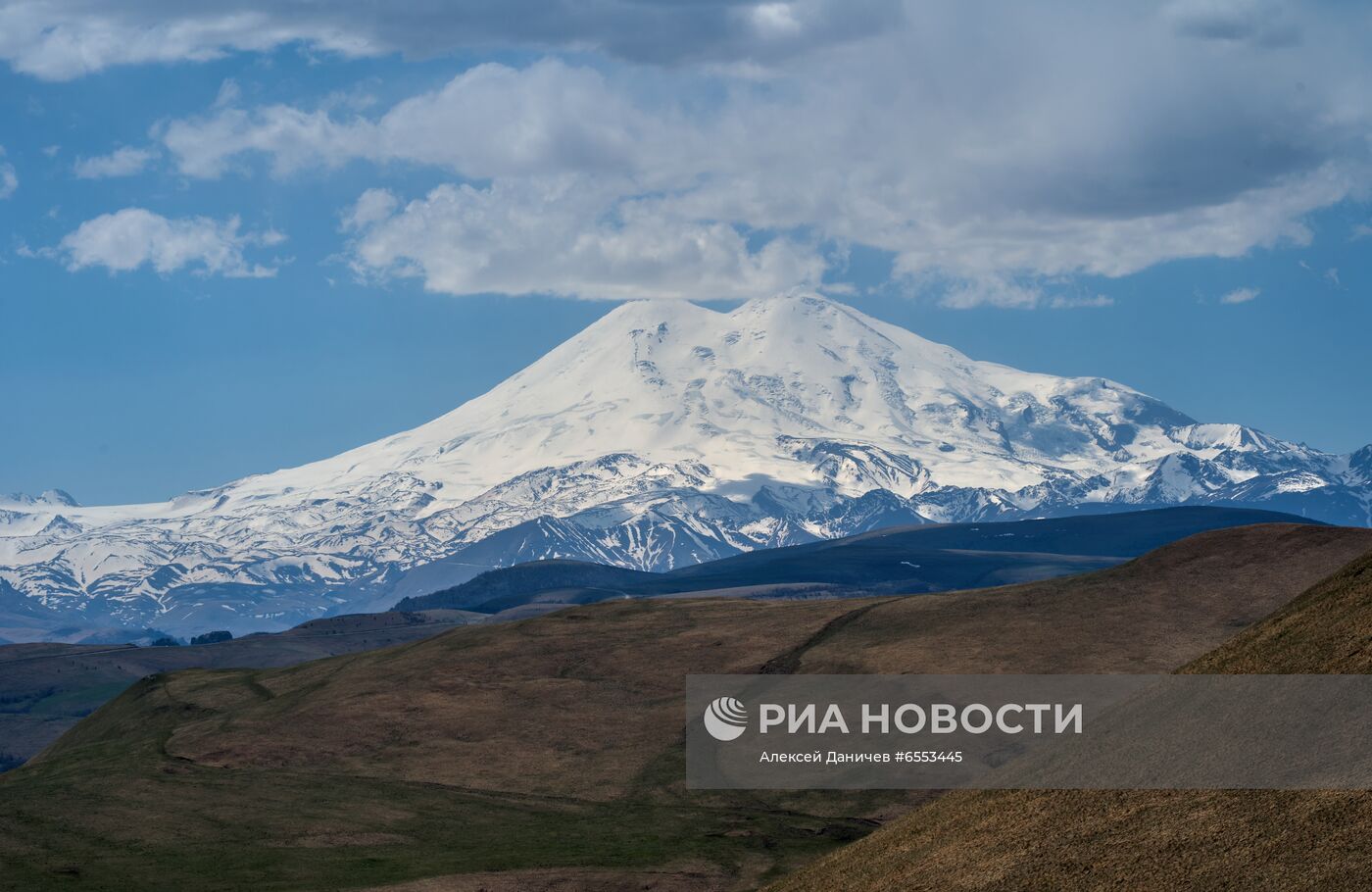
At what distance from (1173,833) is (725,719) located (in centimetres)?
11312

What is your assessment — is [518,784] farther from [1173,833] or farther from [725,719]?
[1173,833]

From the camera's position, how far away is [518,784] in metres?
165

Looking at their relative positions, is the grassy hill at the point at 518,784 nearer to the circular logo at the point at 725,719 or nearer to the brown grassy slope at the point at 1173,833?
the circular logo at the point at 725,719

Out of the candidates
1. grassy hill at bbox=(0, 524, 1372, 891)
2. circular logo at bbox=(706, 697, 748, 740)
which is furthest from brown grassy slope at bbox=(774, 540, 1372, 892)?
circular logo at bbox=(706, 697, 748, 740)

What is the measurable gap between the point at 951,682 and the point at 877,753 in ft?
56.4

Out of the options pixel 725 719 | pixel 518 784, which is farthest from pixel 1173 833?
pixel 725 719

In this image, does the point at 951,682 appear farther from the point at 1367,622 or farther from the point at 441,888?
the point at 1367,622

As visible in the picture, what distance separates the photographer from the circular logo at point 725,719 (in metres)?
171

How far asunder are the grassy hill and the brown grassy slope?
39410 millimetres

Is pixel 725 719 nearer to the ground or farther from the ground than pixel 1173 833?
nearer to the ground

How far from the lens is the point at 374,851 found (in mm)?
133625

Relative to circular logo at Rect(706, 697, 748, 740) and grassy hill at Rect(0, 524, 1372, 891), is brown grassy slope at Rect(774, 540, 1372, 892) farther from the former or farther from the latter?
circular logo at Rect(706, 697, 748, 740)

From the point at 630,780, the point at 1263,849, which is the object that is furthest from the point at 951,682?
the point at 1263,849

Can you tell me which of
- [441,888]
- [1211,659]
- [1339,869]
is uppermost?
[1211,659]
